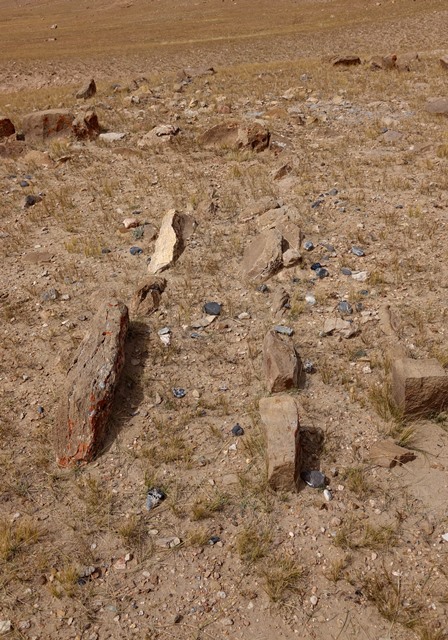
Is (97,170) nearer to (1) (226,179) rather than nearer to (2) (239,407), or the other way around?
(1) (226,179)

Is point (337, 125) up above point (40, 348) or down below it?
above

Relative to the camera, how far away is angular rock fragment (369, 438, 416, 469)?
4.15m

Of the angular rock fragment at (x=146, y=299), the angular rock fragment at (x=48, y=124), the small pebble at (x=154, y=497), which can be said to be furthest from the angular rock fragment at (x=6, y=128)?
the small pebble at (x=154, y=497)

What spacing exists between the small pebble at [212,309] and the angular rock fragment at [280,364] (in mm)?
1033

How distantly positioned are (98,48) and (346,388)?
38.5 meters

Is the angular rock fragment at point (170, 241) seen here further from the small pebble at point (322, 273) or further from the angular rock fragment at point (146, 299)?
the small pebble at point (322, 273)

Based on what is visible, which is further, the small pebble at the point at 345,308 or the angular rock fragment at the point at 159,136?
the angular rock fragment at the point at 159,136

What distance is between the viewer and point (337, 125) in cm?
1152

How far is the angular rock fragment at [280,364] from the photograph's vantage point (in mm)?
4855

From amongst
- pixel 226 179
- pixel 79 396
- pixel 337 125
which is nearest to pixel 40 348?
pixel 79 396

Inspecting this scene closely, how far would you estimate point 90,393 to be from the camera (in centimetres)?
462

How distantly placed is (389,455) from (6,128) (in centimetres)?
1259

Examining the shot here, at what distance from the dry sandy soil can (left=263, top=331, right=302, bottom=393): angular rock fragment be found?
18 centimetres


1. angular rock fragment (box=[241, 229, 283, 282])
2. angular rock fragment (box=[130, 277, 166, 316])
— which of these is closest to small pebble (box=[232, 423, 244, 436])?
angular rock fragment (box=[130, 277, 166, 316])
